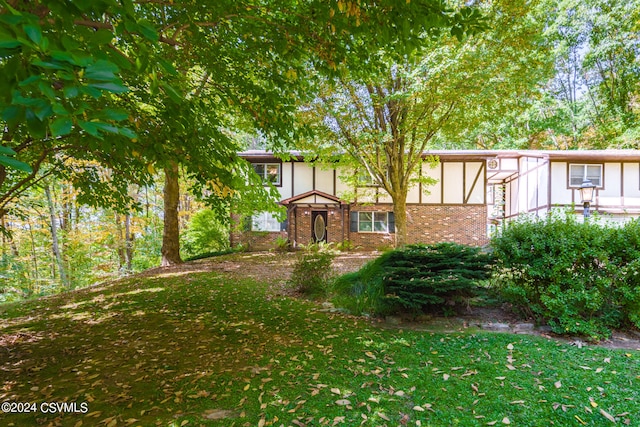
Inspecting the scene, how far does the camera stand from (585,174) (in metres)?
14.0

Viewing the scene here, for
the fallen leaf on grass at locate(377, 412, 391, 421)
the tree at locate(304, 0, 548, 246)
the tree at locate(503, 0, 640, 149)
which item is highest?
the tree at locate(503, 0, 640, 149)

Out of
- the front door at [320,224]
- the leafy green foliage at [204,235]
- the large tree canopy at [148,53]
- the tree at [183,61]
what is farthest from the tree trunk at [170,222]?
the front door at [320,224]

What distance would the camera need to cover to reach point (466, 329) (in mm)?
4227

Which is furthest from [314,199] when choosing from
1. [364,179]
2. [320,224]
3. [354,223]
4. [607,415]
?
[607,415]

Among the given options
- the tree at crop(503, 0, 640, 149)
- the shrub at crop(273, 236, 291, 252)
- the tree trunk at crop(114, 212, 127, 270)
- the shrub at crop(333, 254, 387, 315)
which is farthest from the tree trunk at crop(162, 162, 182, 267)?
the tree at crop(503, 0, 640, 149)

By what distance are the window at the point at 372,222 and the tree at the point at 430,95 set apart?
167 inches

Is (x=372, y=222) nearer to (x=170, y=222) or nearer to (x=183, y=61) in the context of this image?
(x=170, y=222)

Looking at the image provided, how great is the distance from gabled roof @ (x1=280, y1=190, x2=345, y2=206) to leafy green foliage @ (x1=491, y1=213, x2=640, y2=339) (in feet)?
36.4

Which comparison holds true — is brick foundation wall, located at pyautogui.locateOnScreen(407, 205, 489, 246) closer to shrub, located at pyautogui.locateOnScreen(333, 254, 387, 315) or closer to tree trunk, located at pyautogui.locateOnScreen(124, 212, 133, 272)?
shrub, located at pyautogui.locateOnScreen(333, 254, 387, 315)

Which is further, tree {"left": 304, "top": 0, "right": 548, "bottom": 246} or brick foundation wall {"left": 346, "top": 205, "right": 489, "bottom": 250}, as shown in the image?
brick foundation wall {"left": 346, "top": 205, "right": 489, "bottom": 250}

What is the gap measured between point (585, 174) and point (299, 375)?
16.7m

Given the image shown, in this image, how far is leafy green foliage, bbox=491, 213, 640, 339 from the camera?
375 centimetres

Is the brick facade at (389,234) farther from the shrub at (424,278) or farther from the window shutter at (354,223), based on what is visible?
the shrub at (424,278)

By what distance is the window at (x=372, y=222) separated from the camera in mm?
15633
